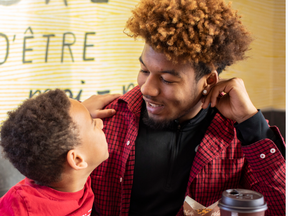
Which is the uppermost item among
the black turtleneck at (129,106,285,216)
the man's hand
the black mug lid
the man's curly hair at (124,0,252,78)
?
the man's curly hair at (124,0,252,78)

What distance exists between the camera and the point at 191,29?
1.18 metres

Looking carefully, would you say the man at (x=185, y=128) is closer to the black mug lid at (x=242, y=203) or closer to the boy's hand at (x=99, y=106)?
the boy's hand at (x=99, y=106)

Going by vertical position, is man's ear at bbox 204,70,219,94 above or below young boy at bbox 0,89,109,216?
above

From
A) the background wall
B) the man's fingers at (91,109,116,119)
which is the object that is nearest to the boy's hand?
the man's fingers at (91,109,116,119)

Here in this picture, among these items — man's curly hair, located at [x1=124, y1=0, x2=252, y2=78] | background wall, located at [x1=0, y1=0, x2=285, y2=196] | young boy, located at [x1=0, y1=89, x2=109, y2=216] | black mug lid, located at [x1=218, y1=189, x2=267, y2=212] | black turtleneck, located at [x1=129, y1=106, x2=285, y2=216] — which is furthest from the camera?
background wall, located at [x1=0, y1=0, x2=285, y2=196]

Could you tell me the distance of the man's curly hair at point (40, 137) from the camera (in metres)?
0.94

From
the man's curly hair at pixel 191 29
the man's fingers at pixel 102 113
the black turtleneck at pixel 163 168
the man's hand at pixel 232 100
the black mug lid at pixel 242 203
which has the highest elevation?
the man's curly hair at pixel 191 29

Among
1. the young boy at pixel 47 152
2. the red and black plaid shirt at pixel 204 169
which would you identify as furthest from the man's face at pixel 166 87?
the young boy at pixel 47 152

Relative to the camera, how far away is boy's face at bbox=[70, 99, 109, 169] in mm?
1038

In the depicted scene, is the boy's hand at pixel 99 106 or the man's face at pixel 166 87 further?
the boy's hand at pixel 99 106

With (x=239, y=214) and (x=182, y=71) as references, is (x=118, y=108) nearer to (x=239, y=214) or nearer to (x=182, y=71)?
(x=182, y=71)

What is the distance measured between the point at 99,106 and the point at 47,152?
530 mm

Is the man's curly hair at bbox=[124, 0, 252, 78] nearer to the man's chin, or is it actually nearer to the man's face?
the man's face

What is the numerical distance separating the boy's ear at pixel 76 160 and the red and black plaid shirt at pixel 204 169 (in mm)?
333
